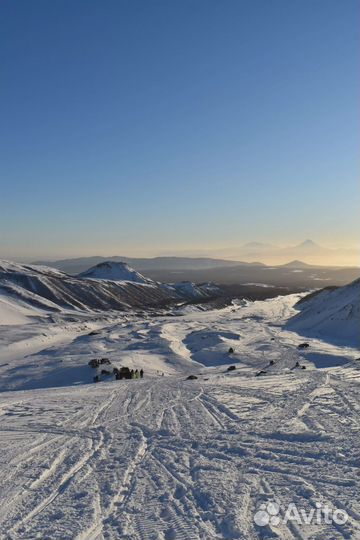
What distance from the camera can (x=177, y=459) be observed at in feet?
33.7

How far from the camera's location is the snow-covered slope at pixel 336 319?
50306 mm

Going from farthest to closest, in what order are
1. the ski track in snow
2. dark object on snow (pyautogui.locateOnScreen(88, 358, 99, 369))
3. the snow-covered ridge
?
the snow-covered ridge → dark object on snow (pyautogui.locateOnScreen(88, 358, 99, 369)) → the ski track in snow

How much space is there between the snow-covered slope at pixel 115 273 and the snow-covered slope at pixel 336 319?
97609mm

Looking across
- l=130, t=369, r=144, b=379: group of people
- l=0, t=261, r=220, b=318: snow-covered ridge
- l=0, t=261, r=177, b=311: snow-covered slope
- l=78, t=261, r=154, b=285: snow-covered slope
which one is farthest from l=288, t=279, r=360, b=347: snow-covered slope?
l=78, t=261, r=154, b=285: snow-covered slope

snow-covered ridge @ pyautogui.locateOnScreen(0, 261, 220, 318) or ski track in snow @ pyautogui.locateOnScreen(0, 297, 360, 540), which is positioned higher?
ski track in snow @ pyautogui.locateOnScreen(0, 297, 360, 540)

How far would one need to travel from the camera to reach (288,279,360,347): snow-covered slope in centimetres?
5031

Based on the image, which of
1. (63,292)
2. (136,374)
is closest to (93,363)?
(136,374)

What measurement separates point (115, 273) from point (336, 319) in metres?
120

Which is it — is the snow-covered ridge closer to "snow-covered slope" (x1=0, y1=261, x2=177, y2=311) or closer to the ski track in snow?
"snow-covered slope" (x1=0, y1=261, x2=177, y2=311)

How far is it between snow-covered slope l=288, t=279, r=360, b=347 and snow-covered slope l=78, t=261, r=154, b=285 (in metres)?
97.6

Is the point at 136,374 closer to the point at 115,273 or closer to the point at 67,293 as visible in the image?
the point at 67,293

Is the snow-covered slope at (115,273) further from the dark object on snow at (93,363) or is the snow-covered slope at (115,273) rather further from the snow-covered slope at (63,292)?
the dark object on snow at (93,363)

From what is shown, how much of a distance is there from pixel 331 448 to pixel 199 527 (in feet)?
15.8

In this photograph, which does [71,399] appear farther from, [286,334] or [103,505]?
[286,334]
